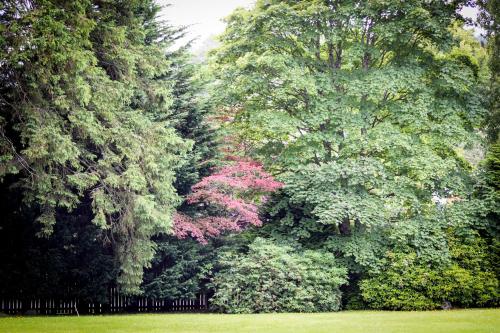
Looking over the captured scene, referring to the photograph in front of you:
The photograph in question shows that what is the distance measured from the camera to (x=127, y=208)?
16.5m

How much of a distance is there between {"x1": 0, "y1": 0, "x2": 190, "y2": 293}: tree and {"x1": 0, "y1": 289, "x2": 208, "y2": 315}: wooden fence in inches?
94.0

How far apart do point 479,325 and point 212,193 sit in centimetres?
936

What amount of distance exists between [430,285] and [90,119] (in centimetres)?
1249

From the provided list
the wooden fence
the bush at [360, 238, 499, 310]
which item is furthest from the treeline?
the wooden fence

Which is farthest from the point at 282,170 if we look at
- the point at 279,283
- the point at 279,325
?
the point at 279,325

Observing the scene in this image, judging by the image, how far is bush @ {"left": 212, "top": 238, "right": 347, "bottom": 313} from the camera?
1864cm

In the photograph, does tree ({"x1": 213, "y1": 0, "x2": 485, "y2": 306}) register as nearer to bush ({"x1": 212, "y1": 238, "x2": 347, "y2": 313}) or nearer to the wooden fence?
bush ({"x1": 212, "y1": 238, "x2": 347, "y2": 313})

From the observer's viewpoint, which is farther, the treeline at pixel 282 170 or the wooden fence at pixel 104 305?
the wooden fence at pixel 104 305

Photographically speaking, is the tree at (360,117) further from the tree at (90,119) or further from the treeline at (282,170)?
the tree at (90,119)

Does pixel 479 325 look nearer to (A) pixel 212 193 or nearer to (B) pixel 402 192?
(B) pixel 402 192

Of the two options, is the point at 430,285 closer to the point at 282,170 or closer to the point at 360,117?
the point at 360,117

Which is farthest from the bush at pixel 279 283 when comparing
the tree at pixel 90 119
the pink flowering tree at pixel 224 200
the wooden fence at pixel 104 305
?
the tree at pixel 90 119

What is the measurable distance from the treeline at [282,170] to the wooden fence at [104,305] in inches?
24.7

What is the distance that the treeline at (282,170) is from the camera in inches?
666
